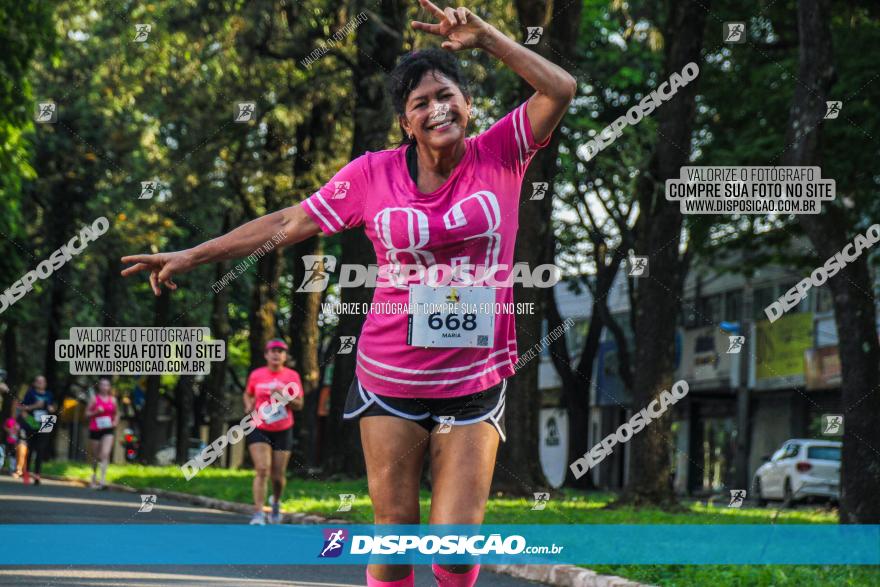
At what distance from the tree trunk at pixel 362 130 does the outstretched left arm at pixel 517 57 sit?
1599 cm

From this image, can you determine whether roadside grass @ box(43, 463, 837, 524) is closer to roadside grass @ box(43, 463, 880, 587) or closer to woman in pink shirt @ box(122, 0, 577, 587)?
roadside grass @ box(43, 463, 880, 587)

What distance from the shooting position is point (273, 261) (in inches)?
1224

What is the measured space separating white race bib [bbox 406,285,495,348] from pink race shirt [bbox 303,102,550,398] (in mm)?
29

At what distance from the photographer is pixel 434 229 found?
459 cm

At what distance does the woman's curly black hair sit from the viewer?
4789mm

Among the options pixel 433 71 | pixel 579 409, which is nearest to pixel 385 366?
pixel 433 71

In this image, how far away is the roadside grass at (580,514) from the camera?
916 centimetres

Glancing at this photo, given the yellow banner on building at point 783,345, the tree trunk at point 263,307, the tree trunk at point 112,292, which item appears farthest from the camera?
the yellow banner on building at point 783,345

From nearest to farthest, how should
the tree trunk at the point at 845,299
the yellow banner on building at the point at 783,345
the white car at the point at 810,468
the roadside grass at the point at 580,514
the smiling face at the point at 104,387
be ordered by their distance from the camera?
1. the roadside grass at the point at 580,514
2. the tree trunk at the point at 845,299
3. the smiling face at the point at 104,387
4. the white car at the point at 810,468
5. the yellow banner on building at the point at 783,345

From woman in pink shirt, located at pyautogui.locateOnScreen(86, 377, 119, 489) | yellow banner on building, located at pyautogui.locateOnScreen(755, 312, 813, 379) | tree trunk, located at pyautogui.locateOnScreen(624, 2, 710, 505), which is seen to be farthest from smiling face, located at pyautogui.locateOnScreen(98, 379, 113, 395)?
yellow banner on building, located at pyautogui.locateOnScreen(755, 312, 813, 379)

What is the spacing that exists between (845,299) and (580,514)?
3.51 meters

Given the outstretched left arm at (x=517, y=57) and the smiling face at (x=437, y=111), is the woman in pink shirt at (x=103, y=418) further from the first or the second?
the outstretched left arm at (x=517, y=57)

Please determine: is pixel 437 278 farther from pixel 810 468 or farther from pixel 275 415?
pixel 810 468

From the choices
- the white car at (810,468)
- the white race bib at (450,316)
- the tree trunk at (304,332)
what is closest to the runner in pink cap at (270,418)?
the white race bib at (450,316)
